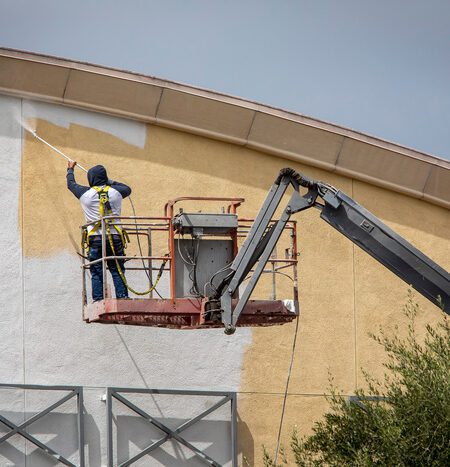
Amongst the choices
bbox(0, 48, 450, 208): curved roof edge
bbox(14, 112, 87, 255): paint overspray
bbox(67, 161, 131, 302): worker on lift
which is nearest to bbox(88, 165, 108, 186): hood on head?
bbox(67, 161, 131, 302): worker on lift

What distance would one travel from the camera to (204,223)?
2195cm

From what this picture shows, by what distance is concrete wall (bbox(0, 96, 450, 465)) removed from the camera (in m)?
25.5

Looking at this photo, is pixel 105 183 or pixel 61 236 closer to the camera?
pixel 105 183

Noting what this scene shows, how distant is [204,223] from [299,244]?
518cm

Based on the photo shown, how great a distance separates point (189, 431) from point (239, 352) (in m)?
1.65

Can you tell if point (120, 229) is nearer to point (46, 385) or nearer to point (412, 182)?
point (46, 385)

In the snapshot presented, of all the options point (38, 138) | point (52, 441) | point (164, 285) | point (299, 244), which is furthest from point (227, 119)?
point (52, 441)

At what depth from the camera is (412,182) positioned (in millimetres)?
27625

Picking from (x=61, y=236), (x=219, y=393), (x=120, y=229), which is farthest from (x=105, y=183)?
(x=219, y=393)

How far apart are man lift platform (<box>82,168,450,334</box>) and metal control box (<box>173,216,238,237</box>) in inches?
0.6

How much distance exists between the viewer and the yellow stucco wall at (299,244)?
26.0m

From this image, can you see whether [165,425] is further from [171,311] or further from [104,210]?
[104,210]

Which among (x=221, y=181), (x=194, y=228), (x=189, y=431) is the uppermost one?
(x=221, y=181)

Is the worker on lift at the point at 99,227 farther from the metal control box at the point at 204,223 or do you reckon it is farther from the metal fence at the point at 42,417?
the metal fence at the point at 42,417
